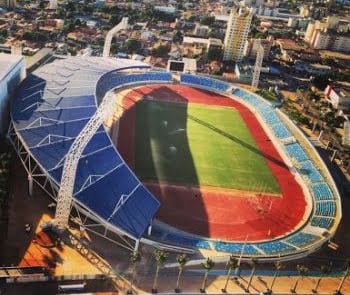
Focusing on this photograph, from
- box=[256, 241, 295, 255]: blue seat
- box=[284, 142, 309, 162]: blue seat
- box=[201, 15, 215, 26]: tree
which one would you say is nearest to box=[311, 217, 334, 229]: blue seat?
box=[256, 241, 295, 255]: blue seat

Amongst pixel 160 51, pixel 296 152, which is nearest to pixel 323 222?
pixel 296 152

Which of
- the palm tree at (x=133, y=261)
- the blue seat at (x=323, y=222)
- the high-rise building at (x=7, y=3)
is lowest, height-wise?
the palm tree at (x=133, y=261)

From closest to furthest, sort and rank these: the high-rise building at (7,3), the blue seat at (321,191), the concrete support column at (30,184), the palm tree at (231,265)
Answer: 1. the palm tree at (231,265)
2. the concrete support column at (30,184)
3. the blue seat at (321,191)
4. the high-rise building at (7,3)

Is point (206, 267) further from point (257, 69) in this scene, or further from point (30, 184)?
point (257, 69)

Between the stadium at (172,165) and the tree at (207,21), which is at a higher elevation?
the tree at (207,21)

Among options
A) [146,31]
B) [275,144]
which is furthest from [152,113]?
[146,31]

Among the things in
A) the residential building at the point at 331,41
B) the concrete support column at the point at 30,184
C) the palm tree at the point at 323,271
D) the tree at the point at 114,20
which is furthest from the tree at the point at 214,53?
the palm tree at the point at 323,271

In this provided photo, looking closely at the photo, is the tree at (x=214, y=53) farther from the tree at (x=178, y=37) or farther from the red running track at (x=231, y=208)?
the red running track at (x=231, y=208)
